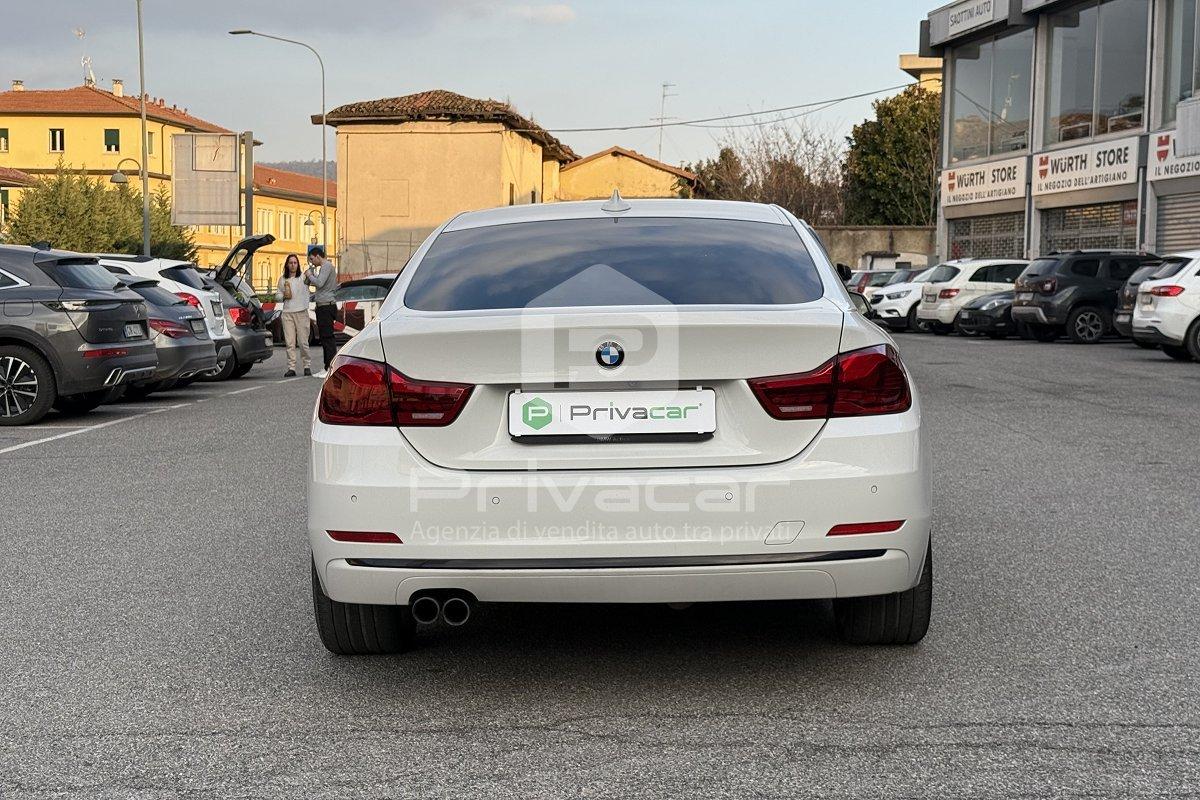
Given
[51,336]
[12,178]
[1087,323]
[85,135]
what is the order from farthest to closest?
[85,135], [12,178], [1087,323], [51,336]

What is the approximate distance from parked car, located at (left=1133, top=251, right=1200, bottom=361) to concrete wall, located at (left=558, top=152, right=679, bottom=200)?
54938mm

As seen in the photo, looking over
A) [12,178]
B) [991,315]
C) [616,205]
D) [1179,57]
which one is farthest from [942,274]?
[12,178]

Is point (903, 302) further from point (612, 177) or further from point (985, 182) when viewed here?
point (612, 177)

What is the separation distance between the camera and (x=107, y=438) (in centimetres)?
1284

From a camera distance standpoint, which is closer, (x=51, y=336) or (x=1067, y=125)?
(x=51, y=336)

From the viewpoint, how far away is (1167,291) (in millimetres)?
21453

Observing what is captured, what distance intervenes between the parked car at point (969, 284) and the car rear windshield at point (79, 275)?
22692 mm

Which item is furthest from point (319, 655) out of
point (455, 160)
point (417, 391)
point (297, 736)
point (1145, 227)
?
point (455, 160)

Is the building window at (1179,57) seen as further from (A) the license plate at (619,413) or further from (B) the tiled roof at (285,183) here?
(B) the tiled roof at (285,183)

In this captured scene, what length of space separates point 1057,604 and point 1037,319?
78.1 feet

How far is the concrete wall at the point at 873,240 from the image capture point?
57656 millimetres

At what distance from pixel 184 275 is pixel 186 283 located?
1.01 feet

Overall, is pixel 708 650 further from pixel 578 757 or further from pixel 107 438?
pixel 107 438

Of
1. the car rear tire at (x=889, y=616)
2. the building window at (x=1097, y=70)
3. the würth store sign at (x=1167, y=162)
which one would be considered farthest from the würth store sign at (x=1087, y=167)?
the car rear tire at (x=889, y=616)
